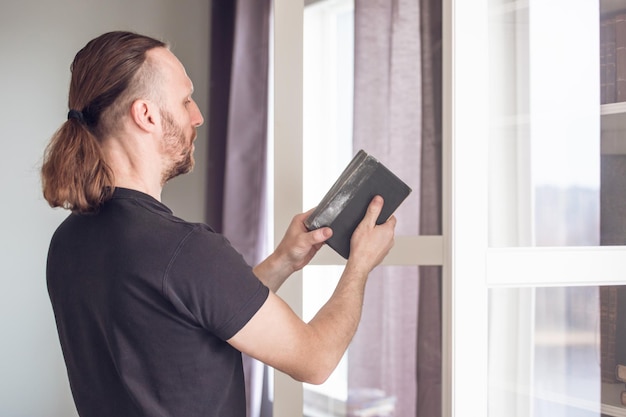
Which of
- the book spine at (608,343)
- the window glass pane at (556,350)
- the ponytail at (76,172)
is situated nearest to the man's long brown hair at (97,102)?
the ponytail at (76,172)

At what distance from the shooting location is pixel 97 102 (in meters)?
1.36

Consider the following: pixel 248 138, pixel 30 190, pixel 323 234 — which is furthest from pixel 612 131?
pixel 30 190

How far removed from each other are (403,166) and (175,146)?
915 millimetres

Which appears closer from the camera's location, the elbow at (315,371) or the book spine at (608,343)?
the elbow at (315,371)

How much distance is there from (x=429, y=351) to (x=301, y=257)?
0.82 meters

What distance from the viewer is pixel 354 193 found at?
55.5 inches

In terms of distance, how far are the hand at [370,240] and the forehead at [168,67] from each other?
17.1 inches

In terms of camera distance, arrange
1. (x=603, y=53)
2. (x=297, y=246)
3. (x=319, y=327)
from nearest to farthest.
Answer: (x=319, y=327) < (x=297, y=246) < (x=603, y=53)

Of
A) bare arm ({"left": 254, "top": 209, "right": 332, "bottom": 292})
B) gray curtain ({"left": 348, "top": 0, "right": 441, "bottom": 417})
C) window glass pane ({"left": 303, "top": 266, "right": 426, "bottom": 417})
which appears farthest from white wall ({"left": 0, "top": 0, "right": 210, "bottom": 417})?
bare arm ({"left": 254, "top": 209, "right": 332, "bottom": 292})

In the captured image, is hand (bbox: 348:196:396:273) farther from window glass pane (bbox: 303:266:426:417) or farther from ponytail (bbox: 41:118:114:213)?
window glass pane (bbox: 303:266:426:417)

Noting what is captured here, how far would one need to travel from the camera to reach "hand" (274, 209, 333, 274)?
4.98 feet

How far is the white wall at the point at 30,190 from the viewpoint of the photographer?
3314 millimetres

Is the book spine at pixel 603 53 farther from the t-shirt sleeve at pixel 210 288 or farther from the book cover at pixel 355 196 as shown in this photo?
the t-shirt sleeve at pixel 210 288

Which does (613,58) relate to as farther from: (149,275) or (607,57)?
(149,275)
